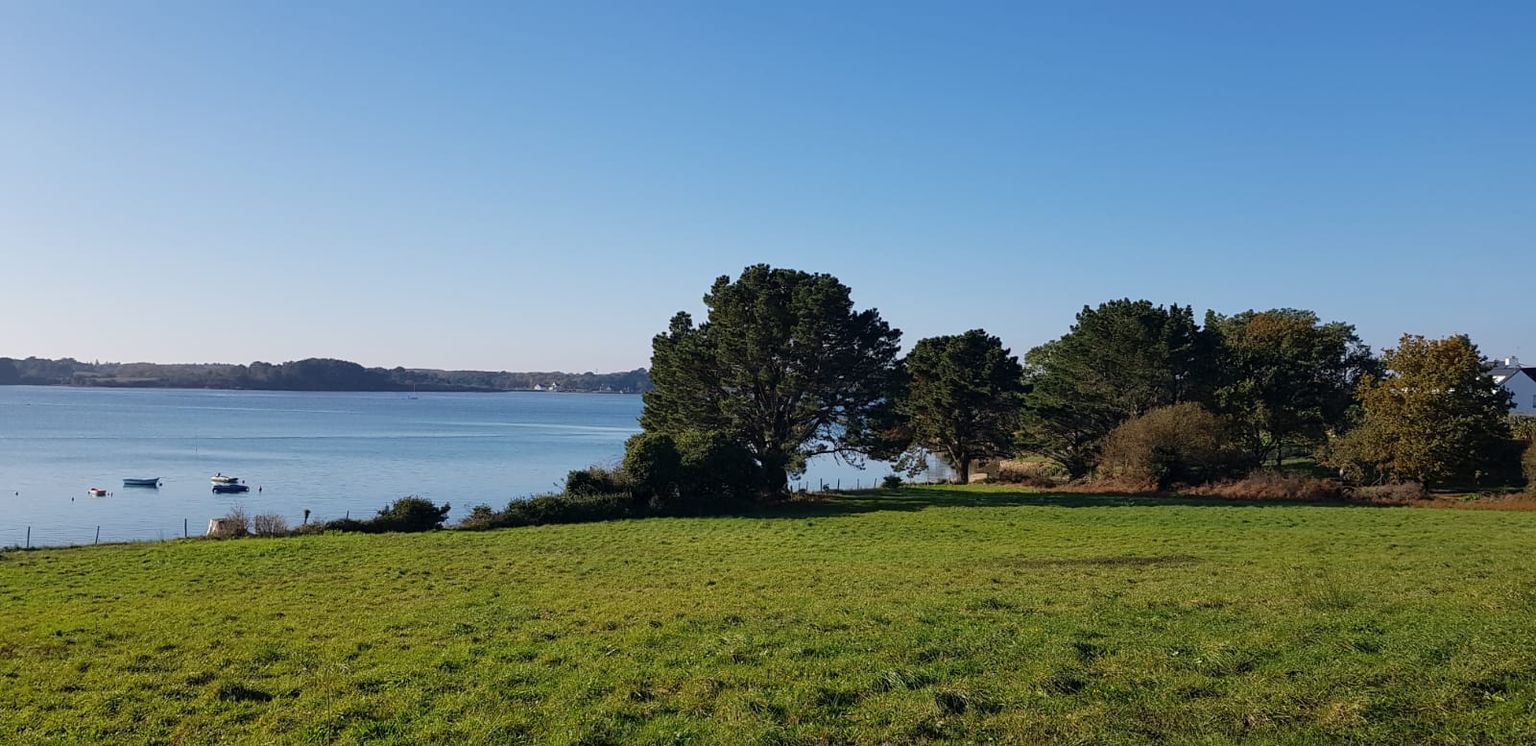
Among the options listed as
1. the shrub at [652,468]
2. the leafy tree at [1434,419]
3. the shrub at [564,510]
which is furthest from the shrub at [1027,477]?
the shrub at [564,510]

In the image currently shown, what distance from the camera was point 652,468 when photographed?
42938 millimetres

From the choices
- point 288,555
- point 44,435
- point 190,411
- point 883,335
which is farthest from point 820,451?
point 190,411

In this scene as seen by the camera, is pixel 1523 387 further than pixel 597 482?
Yes

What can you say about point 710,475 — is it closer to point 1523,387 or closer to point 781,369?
point 781,369

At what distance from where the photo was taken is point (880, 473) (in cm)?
9212

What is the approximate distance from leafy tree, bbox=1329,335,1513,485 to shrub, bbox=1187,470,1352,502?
10.3 ft

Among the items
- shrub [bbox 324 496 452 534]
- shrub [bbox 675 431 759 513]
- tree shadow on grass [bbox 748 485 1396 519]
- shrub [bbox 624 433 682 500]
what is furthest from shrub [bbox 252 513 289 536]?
tree shadow on grass [bbox 748 485 1396 519]

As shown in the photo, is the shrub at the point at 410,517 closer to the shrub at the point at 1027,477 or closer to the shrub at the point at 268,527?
the shrub at the point at 268,527

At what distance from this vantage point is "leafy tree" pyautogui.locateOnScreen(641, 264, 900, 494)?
5100cm

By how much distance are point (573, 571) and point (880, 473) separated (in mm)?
71157

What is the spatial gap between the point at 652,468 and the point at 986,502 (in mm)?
16247

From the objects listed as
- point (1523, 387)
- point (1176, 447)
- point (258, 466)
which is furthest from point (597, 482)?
point (1523, 387)

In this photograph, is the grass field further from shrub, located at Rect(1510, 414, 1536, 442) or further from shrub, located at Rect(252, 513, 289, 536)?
shrub, located at Rect(1510, 414, 1536, 442)

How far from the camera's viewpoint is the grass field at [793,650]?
8.23 m
